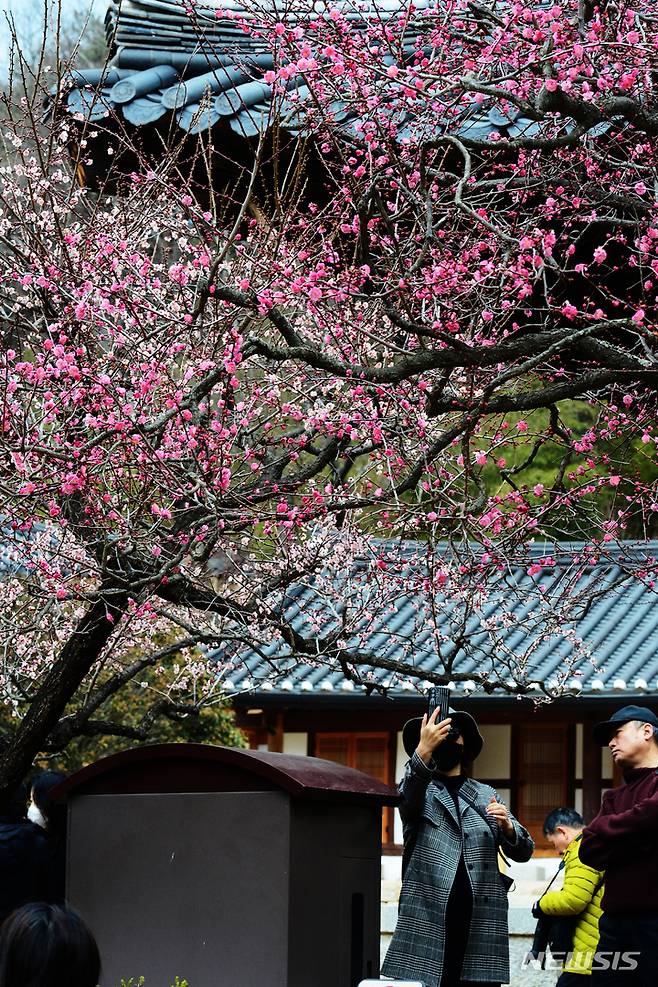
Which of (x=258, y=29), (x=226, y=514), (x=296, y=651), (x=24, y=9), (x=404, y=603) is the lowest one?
(x=404, y=603)

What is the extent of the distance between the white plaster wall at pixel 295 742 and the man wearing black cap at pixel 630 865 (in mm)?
11436

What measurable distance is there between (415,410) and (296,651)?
1377 mm

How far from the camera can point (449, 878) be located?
430 centimetres

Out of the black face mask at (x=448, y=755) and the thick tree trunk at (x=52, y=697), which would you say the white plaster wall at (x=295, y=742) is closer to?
the thick tree trunk at (x=52, y=697)

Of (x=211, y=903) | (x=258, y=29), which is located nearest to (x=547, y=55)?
(x=258, y=29)

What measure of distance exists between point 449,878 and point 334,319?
3.40 metres

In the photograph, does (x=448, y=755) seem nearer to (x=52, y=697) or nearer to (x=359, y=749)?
(x=52, y=697)

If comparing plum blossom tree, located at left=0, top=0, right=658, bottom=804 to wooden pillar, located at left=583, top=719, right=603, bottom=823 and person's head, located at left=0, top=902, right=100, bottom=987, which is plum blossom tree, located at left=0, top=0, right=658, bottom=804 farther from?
wooden pillar, located at left=583, top=719, right=603, bottom=823

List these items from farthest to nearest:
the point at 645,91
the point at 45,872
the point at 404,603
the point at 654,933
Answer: the point at 404,603
the point at 645,91
the point at 45,872
the point at 654,933

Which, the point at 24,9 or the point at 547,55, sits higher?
the point at 24,9

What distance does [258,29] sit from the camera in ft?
19.0

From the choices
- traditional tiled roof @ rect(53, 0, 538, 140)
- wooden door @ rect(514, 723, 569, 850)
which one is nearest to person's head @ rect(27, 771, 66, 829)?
traditional tiled roof @ rect(53, 0, 538, 140)

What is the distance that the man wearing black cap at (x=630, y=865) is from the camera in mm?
3945

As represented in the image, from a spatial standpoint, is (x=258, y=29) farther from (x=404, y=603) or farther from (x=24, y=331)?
(x=404, y=603)
